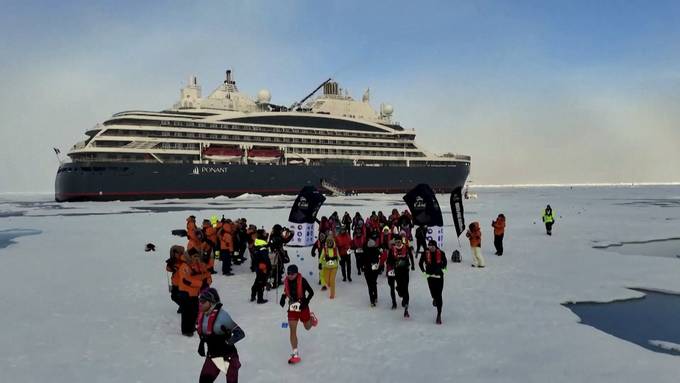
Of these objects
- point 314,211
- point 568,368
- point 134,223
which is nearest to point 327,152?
point 134,223

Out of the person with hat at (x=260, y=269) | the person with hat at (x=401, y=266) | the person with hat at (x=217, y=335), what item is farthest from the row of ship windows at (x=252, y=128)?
the person with hat at (x=217, y=335)

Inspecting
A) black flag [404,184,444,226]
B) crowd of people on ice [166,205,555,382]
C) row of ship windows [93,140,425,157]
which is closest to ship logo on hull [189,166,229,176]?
row of ship windows [93,140,425,157]

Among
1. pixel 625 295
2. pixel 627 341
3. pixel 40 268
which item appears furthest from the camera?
pixel 40 268

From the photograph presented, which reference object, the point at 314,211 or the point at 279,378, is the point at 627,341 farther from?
the point at 314,211

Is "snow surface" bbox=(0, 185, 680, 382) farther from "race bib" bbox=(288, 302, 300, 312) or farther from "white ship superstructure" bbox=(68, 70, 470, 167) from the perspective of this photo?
"white ship superstructure" bbox=(68, 70, 470, 167)

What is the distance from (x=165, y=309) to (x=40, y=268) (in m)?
6.50

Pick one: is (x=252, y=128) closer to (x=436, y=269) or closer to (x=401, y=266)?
(x=401, y=266)

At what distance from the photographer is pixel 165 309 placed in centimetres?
870

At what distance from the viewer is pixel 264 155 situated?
67625 mm

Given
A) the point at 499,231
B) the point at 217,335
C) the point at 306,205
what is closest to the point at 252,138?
the point at 306,205

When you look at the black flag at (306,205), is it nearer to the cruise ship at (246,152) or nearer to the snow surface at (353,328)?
the snow surface at (353,328)

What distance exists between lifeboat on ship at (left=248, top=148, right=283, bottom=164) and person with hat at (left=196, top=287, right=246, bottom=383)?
63.7 meters

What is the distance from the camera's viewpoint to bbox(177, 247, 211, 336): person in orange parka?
6953mm

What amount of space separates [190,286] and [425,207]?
899 centimetres
